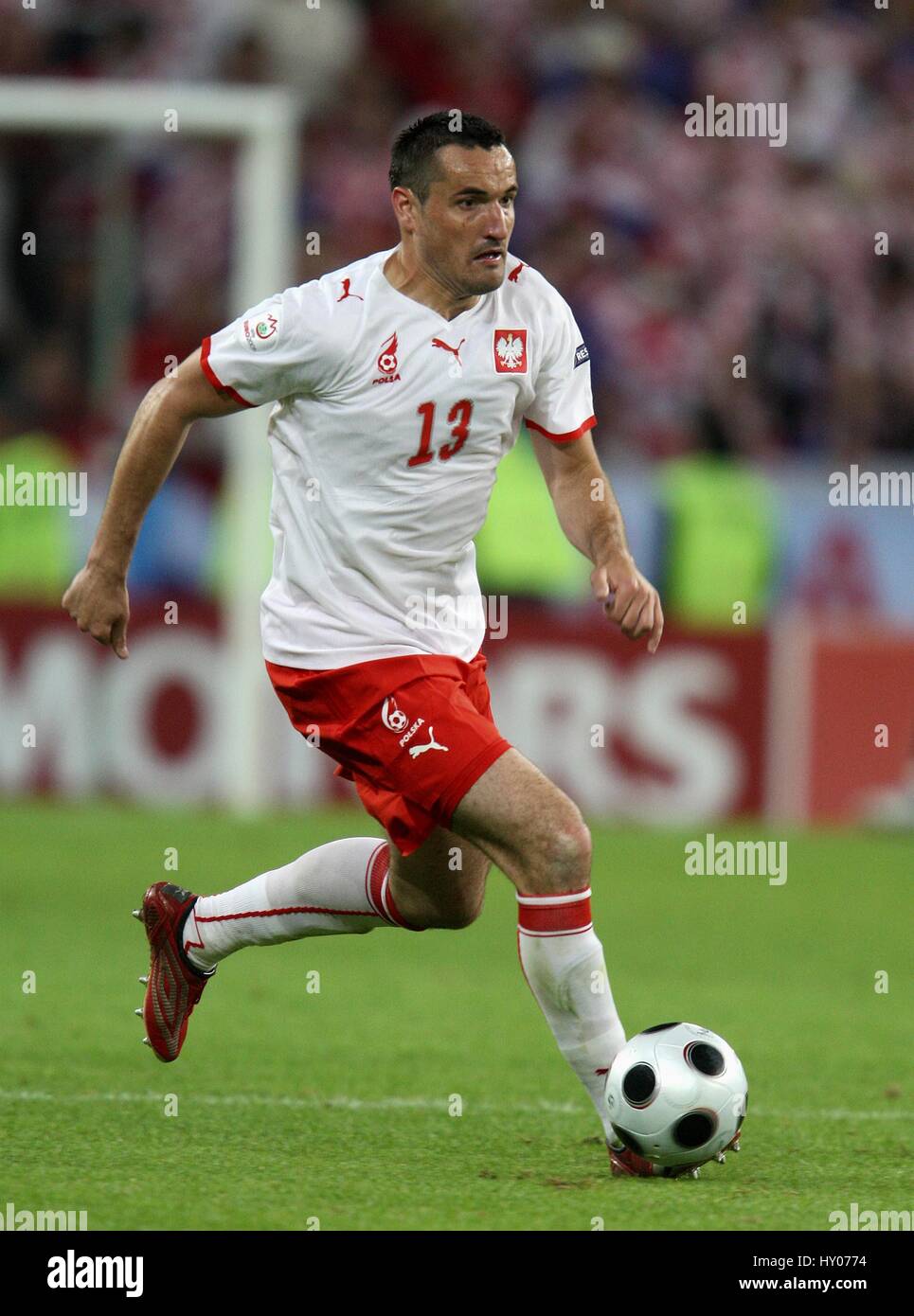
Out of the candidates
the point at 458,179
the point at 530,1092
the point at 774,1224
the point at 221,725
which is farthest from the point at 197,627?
the point at 774,1224

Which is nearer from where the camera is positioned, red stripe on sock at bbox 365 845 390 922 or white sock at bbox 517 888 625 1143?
white sock at bbox 517 888 625 1143

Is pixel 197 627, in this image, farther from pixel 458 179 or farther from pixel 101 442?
pixel 458 179

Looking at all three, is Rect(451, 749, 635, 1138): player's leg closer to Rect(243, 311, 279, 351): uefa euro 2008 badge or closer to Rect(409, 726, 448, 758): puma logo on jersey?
Rect(409, 726, 448, 758): puma logo on jersey

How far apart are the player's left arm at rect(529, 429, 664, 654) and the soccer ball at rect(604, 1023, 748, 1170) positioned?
92 centimetres

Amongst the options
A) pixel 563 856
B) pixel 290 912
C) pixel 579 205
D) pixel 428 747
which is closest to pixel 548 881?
pixel 563 856

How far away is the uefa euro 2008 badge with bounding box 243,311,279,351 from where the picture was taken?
5250 millimetres

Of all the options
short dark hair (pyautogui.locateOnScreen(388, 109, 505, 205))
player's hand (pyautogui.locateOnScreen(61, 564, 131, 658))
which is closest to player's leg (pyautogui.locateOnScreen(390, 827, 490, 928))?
player's hand (pyautogui.locateOnScreen(61, 564, 131, 658))

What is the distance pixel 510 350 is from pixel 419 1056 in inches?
90.5

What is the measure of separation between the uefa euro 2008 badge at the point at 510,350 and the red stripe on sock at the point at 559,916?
4.06 feet

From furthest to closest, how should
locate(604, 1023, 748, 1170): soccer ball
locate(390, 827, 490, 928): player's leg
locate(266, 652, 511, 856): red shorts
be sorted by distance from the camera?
locate(390, 827, 490, 928): player's leg → locate(266, 652, 511, 856): red shorts → locate(604, 1023, 748, 1170): soccer ball

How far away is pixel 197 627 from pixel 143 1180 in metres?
8.27

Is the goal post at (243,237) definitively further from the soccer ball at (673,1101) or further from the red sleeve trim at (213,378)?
the soccer ball at (673,1101)

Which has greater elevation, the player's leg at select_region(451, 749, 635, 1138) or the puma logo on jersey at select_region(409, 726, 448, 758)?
the puma logo on jersey at select_region(409, 726, 448, 758)
